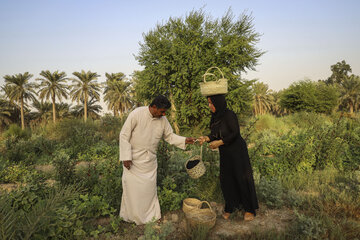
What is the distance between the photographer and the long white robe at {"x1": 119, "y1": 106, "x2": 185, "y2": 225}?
3.18m

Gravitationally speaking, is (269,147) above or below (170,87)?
A: below

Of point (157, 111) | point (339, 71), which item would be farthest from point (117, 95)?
point (339, 71)

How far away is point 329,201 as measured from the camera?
3.51 m

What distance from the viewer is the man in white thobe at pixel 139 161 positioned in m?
3.17

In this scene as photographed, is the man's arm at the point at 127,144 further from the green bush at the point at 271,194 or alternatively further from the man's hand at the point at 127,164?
the green bush at the point at 271,194

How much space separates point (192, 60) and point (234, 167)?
954 cm

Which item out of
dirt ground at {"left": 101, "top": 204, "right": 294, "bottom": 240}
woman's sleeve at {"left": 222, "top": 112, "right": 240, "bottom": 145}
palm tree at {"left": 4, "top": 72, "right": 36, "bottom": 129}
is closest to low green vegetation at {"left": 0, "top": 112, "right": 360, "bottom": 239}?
dirt ground at {"left": 101, "top": 204, "right": 294, "bottom": 240}

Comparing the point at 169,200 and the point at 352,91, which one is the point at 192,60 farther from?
the point at 352,91

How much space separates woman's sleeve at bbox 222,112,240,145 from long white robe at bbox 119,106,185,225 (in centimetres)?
103

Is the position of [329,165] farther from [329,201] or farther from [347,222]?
[347,222]

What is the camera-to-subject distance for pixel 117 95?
45688 mm

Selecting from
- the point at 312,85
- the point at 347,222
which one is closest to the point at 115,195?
the point at 347,222

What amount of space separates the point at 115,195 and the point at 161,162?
3.59 ft

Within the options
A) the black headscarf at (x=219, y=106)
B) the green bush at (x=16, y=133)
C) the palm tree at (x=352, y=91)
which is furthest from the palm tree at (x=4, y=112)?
the palm tree at (x=352, y=91)
